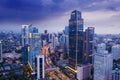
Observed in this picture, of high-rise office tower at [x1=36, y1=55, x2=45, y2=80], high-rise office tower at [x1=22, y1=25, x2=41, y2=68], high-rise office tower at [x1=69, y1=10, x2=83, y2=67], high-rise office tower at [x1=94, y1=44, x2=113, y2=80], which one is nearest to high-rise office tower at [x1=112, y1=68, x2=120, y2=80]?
high-rise office tower at [x1=94, y1=44, x2=113, y2=80]

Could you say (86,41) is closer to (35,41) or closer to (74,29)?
(74,29)

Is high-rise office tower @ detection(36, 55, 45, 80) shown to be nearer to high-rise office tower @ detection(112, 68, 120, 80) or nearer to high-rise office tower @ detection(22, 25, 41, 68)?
high-rise office tower @ detection(22, 25, 41, 68)

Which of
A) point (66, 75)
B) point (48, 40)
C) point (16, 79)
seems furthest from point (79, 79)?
point (48, 40)

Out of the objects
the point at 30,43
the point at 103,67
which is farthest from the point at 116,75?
the point at 30,43

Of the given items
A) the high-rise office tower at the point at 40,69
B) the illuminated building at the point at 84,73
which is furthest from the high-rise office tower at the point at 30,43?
the illuminated building at the point at 84,73

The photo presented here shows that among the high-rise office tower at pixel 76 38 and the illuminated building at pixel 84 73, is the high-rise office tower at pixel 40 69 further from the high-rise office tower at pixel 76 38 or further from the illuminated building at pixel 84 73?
the high-rise office tower at pixel 76 38

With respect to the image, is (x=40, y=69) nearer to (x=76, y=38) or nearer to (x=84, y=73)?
(x=84, y=73)

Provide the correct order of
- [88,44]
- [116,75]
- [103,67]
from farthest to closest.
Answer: [88,44], [103,67], [116,75]
